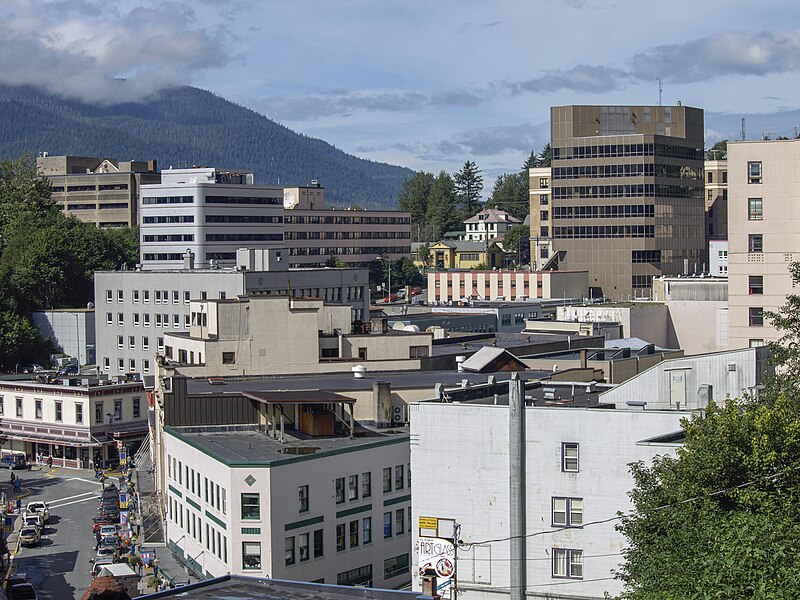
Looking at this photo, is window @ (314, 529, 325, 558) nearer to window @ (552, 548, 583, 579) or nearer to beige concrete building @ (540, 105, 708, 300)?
window @ (552, 548, 583, 579)

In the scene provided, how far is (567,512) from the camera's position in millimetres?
46531

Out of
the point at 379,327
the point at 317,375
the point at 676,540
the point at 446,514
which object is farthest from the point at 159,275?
the point at 676,540

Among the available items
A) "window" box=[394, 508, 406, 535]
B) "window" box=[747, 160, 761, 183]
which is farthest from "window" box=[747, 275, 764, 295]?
"window" box=[394, 508, 406, 535]

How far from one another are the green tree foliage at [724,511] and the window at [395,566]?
1939 centimetres

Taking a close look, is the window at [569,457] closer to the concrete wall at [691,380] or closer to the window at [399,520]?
the concrete wall at [691,380]

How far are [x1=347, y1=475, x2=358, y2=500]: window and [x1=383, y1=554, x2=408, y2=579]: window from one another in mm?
3822

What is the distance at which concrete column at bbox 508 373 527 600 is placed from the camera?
4681cm

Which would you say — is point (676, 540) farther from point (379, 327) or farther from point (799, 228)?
point (379, 327)

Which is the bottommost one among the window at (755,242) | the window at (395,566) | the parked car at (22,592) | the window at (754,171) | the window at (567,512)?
the parked car at (22,592)

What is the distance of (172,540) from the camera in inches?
2507

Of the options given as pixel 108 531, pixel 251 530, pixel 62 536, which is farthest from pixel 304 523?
pixel 62 536

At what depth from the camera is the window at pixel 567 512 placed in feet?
152

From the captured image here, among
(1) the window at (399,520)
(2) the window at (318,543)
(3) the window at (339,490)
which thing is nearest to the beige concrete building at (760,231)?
(1) the window at (399,520)

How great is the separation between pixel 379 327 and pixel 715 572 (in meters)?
58.1
